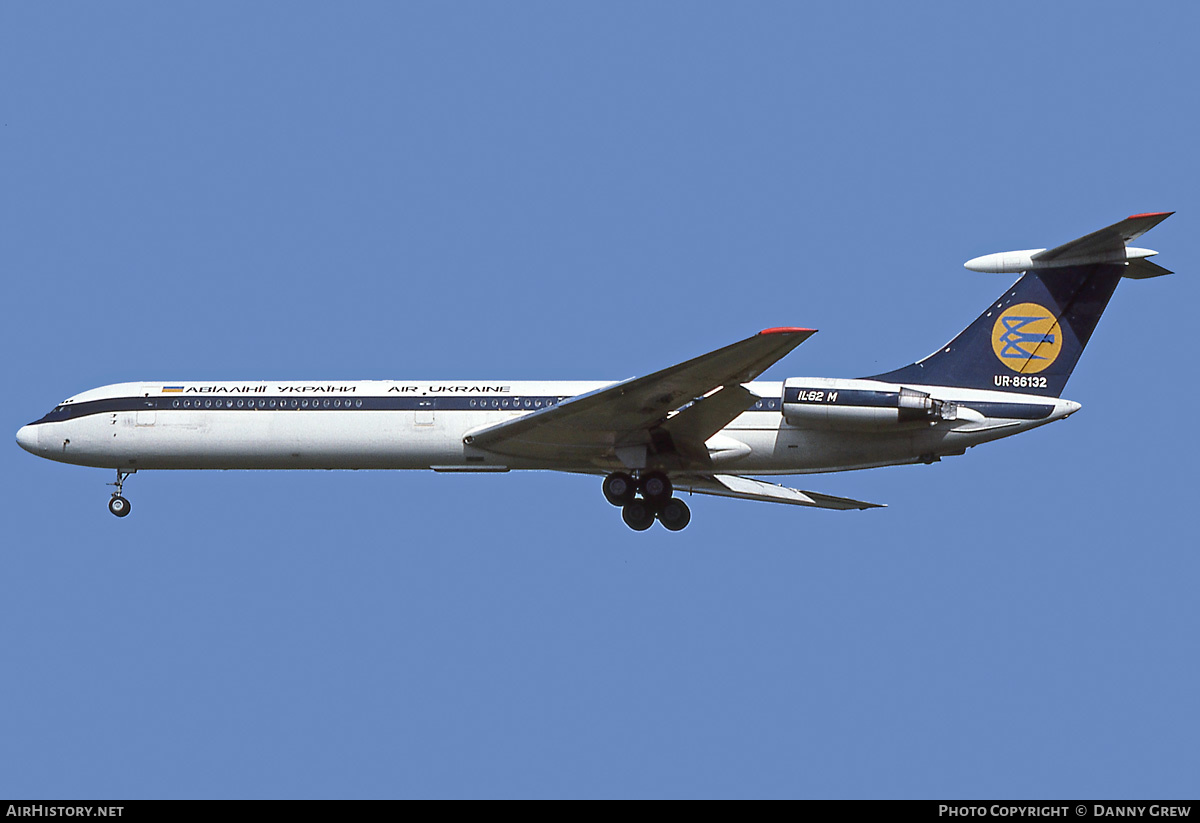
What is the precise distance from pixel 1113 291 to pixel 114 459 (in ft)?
55.3

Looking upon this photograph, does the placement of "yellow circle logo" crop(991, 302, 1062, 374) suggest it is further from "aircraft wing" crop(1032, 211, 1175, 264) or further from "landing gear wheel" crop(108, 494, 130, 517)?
"landing gear wheel" crop(108, 494, 130, 517)

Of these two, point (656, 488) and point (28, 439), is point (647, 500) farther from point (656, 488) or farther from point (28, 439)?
point (28, 439)

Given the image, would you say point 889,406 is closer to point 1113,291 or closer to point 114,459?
point 1113,291

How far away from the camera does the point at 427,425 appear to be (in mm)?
21812

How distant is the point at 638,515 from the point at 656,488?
56 cm

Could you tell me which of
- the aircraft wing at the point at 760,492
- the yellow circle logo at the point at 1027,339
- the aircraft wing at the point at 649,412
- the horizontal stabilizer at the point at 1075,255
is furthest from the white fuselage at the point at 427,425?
the horizontal stabilizer at the point at 1075,255

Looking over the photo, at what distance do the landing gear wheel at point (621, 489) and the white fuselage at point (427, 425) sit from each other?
43 cm

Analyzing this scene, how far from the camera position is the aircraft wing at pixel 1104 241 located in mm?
19344

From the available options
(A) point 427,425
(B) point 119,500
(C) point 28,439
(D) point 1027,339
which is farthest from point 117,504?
(D) point 1027,339

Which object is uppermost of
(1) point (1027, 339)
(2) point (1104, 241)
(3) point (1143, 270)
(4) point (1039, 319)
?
(2) point (1104, 241)

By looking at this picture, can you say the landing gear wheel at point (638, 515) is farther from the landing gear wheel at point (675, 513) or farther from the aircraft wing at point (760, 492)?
the aircraft wing at point (760, 492)

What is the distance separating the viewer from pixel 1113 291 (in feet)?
67.3

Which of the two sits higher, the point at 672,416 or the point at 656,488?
the point at 672,416

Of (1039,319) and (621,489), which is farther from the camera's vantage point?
(621,489)
